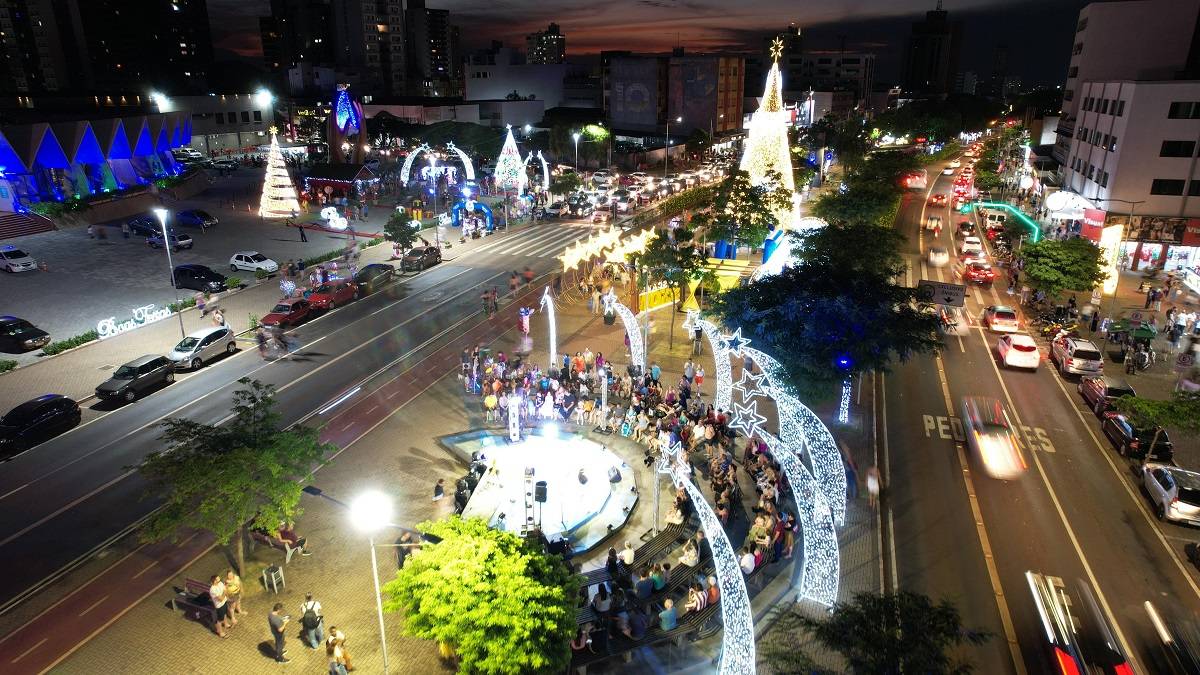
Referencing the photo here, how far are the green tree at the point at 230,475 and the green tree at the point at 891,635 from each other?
11274 mm

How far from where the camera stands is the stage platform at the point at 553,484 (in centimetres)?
1783

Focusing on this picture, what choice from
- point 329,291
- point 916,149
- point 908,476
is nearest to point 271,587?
point 908,476

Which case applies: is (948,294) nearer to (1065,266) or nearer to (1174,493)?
(1065,266)

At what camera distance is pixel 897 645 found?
8.66 m

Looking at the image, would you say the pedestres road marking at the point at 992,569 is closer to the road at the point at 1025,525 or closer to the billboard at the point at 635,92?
the road at the point at 1025,525

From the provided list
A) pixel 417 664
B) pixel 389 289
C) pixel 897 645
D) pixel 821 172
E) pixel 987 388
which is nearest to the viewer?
pixel 897 645

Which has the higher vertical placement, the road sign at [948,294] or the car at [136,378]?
the road sign at [948,294]

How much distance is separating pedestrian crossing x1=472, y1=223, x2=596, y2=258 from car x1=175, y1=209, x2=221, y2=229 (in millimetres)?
22289

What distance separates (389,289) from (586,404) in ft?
68.9

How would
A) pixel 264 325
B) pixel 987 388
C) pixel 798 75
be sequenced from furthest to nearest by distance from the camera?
1. pixel 798 75
2. pixel 264 325
3. pixel 987 388

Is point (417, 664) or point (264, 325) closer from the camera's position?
point (417, 664)

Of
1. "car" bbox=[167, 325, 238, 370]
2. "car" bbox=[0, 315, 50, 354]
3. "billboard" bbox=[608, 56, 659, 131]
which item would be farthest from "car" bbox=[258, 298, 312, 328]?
"billboard" bbox=[608, 56, 659, 131]

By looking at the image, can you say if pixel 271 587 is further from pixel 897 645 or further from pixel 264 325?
pixel 264 325

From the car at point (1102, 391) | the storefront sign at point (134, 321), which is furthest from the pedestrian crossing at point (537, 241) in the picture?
the car at point (1102, 391)
